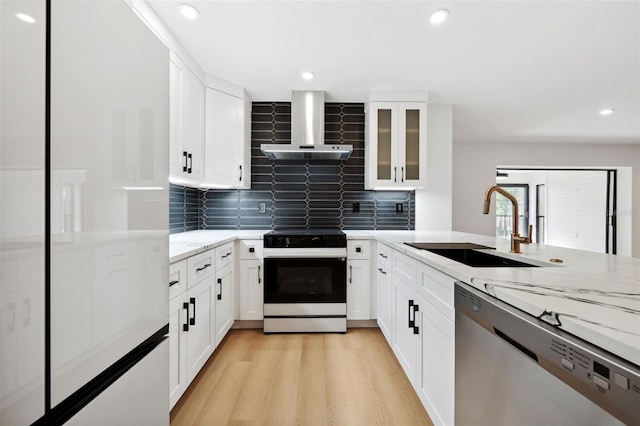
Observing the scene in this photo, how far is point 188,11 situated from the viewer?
1857mm

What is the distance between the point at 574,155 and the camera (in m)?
5.53

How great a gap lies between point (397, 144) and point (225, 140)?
174cm

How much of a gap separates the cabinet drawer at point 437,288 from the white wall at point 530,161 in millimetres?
4256

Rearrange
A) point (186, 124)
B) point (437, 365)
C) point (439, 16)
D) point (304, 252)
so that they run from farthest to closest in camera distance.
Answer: point (304, 252) → point (186, 124) → point (439, 16) → point (437, 365)

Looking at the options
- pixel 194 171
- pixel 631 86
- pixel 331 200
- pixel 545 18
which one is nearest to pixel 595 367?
pixel 545 18

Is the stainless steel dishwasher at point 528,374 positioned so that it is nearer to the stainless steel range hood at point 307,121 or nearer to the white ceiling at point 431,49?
the white ceiling at point 431,49

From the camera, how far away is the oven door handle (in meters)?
2.75

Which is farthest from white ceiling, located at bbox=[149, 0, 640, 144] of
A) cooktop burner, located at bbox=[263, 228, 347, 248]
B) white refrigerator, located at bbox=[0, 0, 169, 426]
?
cooktop burner, located at bbox=[263, 228, 347, 248]

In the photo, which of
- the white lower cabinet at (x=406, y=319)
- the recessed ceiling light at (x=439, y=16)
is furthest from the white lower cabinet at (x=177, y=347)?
the recessed ceiling light at (x=439, y=16)

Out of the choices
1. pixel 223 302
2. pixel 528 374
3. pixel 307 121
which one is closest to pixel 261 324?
pixel 223 302

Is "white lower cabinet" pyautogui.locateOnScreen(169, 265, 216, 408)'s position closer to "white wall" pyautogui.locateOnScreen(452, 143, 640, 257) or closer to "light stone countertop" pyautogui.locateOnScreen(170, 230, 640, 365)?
"light stone countertop" pyautogui.locateOnScreen(170, 230, 640, 365)

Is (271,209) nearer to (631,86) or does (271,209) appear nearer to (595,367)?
(595,367)

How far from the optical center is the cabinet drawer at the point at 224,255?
2350 millimetres

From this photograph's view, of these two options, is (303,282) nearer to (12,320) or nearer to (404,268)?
(404,268)
